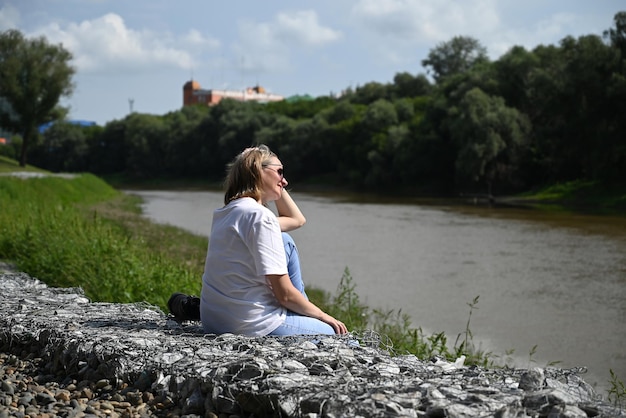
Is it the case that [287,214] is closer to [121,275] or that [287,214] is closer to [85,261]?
[121,275]

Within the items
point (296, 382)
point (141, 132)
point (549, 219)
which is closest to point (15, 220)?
point (296, 382)

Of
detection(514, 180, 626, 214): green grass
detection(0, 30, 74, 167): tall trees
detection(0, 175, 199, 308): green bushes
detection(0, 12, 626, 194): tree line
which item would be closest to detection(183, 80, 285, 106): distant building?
detection(0, 12, 626, 194): tree line

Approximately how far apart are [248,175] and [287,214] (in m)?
0.85

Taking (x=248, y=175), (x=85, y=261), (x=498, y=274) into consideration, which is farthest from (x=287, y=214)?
(x=498, y=274)

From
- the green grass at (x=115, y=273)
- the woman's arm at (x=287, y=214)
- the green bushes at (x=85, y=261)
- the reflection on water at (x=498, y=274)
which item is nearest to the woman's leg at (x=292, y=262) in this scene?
the woman's arm at (x=287, y=214)

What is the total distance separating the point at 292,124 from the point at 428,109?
19.1m

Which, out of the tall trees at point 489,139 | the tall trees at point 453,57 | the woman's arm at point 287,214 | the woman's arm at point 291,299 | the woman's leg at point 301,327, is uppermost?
the tall trees at point 453,57

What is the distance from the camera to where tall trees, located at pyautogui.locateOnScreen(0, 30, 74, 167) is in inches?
2058

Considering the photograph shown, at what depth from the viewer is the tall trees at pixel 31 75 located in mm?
52281

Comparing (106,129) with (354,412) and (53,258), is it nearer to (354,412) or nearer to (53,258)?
(53,258)

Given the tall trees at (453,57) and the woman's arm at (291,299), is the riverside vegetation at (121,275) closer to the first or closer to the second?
the woman's arm at (291,299)

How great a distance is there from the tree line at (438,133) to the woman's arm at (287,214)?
36050 mm

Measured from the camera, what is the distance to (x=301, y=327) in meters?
4.89

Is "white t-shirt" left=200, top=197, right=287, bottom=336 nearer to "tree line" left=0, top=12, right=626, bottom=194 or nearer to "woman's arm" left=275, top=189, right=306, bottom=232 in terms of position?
"woman's arm" left=275, top=189, right=306, bottom=232
